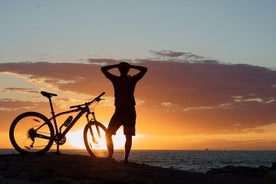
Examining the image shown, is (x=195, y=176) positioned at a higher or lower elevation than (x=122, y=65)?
lower

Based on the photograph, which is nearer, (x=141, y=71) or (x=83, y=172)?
(x=83, y=172)

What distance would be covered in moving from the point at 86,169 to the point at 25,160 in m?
1.70

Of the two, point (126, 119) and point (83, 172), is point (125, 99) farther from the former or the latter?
point (83, 172)

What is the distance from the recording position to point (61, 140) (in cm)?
1459

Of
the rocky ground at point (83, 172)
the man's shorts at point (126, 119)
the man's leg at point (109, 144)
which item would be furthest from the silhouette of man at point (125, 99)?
the rocky ground at point (83, 172)

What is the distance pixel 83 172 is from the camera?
12.5m

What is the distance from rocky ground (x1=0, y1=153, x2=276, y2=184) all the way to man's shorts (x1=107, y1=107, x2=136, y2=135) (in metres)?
1.02

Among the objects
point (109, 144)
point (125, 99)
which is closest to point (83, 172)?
point (109, 144)

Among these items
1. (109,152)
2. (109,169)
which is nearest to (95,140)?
(109,152)

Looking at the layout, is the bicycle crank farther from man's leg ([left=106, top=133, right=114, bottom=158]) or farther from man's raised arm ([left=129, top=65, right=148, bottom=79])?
man's raised arm ([left=129, top=65, right=148, bottom=79])

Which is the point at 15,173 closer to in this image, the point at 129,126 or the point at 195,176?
the point at 129,126

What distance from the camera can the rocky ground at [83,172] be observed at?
1169 centimetres

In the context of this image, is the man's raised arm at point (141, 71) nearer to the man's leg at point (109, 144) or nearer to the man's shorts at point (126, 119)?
the man's shorts at point (126, 119)

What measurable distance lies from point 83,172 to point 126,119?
243cm
